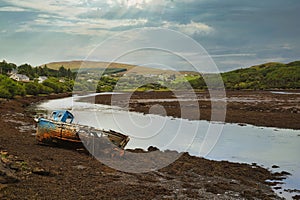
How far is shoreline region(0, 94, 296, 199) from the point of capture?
45.5ft

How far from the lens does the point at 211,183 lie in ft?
58.0

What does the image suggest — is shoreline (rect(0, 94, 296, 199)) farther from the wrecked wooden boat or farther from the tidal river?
the tidal river

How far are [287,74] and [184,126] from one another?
162 meters

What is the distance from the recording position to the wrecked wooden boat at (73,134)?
71.9 ft

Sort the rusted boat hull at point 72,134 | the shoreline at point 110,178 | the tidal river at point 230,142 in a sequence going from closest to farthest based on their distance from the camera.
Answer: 1. the shoreline at point 110,178
2. the rusted boat hull at point 72,134
3. the tidal river at point 230,142

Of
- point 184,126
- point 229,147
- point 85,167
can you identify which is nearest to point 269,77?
point 184,126

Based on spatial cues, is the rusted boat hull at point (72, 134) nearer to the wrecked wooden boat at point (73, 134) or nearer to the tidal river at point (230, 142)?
the wrecked wooden boat at point (73, 134)

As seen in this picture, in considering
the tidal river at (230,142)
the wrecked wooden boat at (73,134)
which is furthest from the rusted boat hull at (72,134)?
the tidal river at (230,142)

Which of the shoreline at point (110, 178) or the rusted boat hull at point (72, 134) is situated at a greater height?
the rusted boat hull at point (72, 134)

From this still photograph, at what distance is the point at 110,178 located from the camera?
16.9 metres

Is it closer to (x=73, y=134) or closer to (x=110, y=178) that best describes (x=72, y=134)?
(x=73, y=134)

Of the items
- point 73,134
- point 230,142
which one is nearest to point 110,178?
point 73,134

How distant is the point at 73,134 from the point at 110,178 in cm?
633

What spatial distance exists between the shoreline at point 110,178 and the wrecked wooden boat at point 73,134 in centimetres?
78
